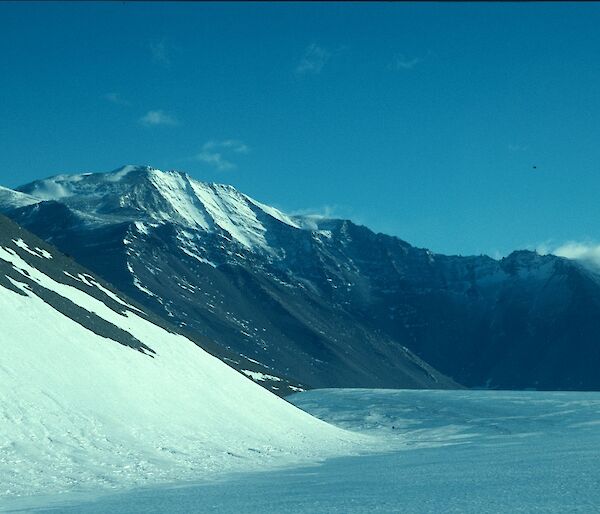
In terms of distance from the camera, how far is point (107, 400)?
5406 cm

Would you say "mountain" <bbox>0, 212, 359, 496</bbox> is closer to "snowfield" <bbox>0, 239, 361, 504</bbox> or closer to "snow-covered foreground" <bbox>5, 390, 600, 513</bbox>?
"snowfield" <bbox>0, 239, 361, 504</bbox>

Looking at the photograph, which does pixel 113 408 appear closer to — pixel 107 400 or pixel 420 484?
pixel 107 400

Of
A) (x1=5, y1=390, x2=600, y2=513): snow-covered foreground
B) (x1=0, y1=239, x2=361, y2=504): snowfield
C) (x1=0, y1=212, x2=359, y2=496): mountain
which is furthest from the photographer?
(x1=0, y1=212, x2=359, y2=496): mountain

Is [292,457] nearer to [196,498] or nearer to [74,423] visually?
[74,423]

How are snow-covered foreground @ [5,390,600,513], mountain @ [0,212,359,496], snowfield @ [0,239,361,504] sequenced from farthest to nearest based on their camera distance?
mountain @ [0,212,359,496]
snowfield @ [0,239,361,504]
snow-covered foreground @ [5,390,600,513]

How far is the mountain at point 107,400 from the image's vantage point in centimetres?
4359

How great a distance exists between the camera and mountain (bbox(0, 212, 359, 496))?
4359 cm

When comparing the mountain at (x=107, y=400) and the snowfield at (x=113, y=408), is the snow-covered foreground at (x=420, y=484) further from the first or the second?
the mountain at (x=107, y=400)

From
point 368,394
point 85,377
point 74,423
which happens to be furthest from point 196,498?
point 368,394

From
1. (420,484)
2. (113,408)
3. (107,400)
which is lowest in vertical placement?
(113,408)

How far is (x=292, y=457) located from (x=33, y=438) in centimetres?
1877

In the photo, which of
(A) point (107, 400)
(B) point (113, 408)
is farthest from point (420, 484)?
(A) point (107, 400)

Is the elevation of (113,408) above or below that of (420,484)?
below

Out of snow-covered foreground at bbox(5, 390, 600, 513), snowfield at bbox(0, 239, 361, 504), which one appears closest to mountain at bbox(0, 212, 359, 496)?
snowfield at bbox(0, 239, 361, 504)
